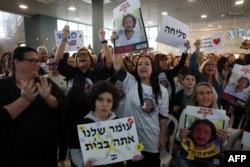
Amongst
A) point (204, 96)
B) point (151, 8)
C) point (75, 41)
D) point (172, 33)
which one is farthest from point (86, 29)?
point (204, 96)

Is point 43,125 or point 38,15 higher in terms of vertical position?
point 38,15

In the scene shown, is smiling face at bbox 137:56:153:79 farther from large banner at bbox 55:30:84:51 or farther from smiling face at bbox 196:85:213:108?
large banner at bbox 55:30:84:51

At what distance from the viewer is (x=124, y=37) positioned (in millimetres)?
2322

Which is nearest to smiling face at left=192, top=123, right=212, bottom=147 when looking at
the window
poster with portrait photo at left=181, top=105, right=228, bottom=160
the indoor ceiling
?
poster with portrait photo at left=181, top=105, right=228, bottom=160

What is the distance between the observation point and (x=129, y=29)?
89.9 inches

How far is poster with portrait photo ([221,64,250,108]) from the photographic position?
2686 millimetres

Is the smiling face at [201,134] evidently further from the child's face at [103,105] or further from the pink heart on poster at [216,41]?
the pink heart on poster at [216,41]

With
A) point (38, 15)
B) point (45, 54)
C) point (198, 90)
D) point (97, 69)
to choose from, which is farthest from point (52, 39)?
point (198, 90)

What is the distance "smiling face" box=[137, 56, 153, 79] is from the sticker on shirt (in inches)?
10.0

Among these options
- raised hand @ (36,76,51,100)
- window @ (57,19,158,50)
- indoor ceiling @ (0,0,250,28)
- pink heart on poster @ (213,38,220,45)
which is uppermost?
indoor ceiling @ (0,0,250,28)

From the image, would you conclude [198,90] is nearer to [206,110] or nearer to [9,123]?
[206,110]

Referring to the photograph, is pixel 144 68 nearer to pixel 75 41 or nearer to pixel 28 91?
pixel 28 91

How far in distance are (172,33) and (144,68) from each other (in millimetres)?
1092

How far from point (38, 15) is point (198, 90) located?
10227 millimetres
